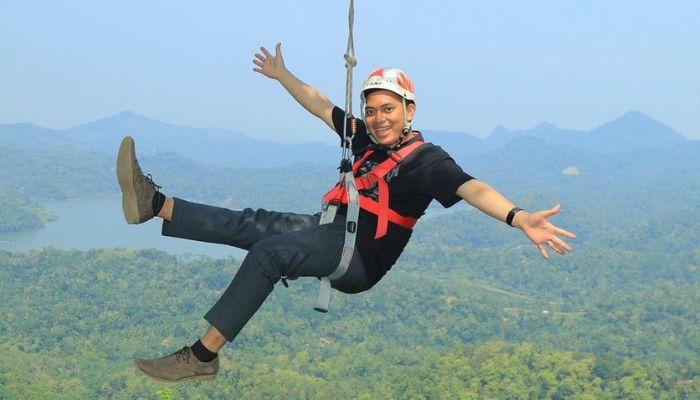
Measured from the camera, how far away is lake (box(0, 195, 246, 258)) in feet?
431

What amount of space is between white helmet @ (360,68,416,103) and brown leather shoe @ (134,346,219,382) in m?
1.48

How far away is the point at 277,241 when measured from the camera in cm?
349

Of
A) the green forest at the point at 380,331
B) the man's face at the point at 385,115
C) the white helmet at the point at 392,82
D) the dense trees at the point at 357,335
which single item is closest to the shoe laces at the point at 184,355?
the man's face at the point at 385,115

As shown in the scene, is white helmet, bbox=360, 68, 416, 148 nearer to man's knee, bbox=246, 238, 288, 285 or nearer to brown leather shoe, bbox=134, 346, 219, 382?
man's knee, bbox=246, 238, 288, 285

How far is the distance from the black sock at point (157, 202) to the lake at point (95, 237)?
115 meters

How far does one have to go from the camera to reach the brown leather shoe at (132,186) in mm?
3670

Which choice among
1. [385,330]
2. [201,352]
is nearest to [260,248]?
[201,352]

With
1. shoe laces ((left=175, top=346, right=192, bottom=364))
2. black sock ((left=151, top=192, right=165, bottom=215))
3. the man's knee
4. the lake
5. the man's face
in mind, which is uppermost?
the man's face

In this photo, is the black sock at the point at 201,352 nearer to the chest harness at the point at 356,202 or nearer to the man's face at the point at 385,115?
the chest harness at the point at 356,202

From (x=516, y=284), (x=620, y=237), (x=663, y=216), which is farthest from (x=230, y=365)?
(x=663, y=216)

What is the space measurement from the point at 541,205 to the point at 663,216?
3095 centimetres

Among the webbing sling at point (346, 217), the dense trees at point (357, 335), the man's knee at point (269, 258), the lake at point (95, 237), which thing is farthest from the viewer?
the lake at point (95, 237)

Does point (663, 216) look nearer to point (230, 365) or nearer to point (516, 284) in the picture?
point (516, 284)

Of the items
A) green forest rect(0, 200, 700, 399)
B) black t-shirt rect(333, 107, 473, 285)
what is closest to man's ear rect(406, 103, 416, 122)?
black t-shirt rect(333, 107, 473, 285)
